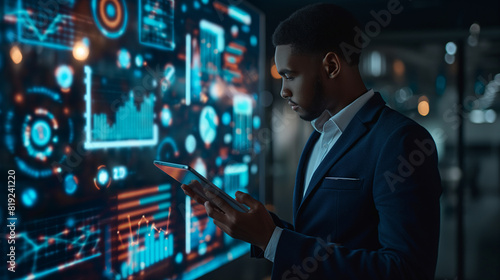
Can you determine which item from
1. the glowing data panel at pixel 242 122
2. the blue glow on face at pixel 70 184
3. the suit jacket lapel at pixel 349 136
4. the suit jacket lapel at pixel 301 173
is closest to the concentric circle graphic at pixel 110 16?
the blue glow on face at pixel 70 184

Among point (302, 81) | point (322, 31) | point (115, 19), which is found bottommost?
point (302, 81)

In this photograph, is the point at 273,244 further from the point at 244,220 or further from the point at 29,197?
the point at 29,197

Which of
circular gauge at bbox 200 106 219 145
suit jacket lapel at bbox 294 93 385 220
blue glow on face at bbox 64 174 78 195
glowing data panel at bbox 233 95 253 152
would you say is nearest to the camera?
suit jacket lapel at bbox 294 93 385 220

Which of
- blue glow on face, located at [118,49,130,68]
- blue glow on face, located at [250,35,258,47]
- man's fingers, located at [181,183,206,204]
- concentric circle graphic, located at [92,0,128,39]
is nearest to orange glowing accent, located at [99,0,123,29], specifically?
concentric circle graphic, located at [92,0,128,39]

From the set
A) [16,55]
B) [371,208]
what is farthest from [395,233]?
[16,55]

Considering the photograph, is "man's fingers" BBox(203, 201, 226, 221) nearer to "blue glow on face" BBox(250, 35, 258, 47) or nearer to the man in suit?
the man in suit

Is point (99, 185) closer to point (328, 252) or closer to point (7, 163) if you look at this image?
point (7, 163)

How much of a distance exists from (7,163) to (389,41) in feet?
11.3

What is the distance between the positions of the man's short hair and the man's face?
1.1 inches

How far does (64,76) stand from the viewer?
64.1 inches

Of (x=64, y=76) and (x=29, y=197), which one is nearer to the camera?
(x=29, y=197)

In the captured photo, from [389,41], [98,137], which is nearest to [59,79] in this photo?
[98,137]

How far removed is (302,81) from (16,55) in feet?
3.08

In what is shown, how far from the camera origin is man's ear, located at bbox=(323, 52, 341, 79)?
1324mm
